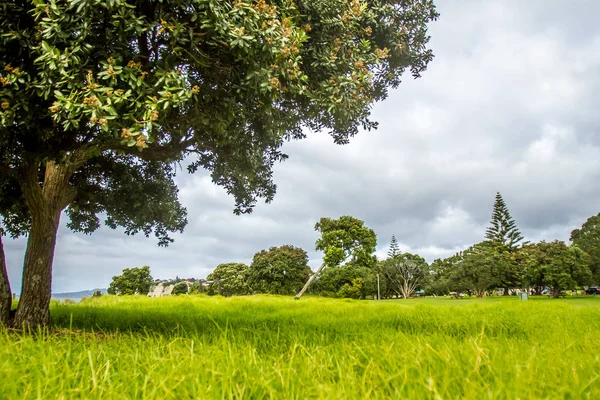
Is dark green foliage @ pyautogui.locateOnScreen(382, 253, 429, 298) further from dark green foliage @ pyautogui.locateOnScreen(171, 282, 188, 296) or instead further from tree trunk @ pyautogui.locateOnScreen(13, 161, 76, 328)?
tree trunk @ pyautogui.locateOnScreen(13, 161, 76, 328)

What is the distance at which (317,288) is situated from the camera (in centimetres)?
4809

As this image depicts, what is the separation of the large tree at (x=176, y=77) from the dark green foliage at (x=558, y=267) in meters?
38.9

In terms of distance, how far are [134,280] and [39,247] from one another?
50820mm

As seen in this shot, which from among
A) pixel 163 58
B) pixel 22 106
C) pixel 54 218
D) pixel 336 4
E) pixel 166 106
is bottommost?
pixel 54 218

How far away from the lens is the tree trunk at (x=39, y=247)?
777 centimetres

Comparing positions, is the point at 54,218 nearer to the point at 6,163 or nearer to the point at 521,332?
the point at 6,163

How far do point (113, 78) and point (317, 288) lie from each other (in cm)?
4569

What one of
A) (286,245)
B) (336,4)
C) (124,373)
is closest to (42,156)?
(124,373)

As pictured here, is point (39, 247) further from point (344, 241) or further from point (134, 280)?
point (134, 280)

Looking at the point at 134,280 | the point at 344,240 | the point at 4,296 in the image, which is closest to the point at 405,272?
the point at 344,240

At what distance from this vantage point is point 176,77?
4.91 meters

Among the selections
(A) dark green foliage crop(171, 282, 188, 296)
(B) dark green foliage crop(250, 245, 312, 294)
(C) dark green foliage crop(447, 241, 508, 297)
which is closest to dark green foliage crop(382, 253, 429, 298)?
(C) dark green foliage crop(447, 241, 508, 297)

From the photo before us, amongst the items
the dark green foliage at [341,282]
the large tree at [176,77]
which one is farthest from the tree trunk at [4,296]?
the dark green foliage at [341,282]

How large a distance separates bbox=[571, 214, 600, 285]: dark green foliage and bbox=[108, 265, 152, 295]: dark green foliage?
58404mm
